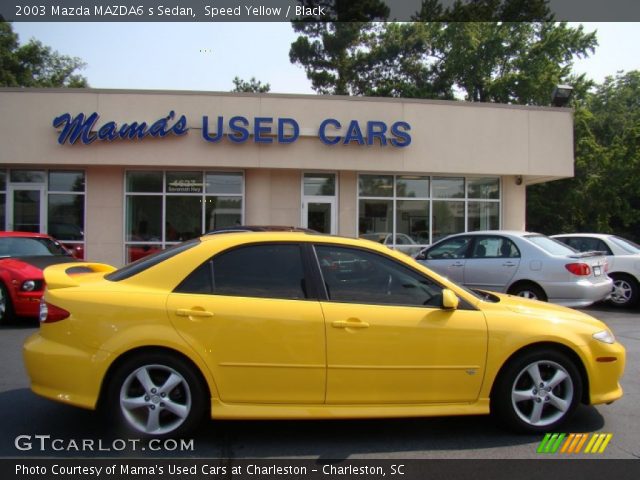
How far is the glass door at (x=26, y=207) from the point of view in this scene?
14.8 metres

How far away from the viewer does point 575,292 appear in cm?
862

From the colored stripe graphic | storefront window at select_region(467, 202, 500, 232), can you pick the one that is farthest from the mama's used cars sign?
the colored stripe graphic

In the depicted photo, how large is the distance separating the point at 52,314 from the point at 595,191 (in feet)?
98.4

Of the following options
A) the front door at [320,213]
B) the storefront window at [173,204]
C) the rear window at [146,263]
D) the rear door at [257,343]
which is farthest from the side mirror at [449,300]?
the storefront window at [173,204]

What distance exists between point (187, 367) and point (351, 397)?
3.84 ft

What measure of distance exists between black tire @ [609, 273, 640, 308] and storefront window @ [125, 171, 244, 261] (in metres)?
9.37

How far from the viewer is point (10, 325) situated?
27.5 ft

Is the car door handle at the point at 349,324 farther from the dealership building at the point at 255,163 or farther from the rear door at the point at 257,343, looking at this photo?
the dealership building at the point at 255,163

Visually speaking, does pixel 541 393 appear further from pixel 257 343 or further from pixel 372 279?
pixel 257 343

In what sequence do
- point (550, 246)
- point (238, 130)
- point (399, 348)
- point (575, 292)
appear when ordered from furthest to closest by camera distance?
→ 1. point (238, 130)
2. point (550, 246)
3. point (575, 292)
4. point (399, 348)

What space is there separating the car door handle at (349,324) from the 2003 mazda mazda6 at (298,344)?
0.05ft

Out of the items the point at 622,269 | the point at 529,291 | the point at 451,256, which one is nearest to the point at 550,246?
the point at 529,291

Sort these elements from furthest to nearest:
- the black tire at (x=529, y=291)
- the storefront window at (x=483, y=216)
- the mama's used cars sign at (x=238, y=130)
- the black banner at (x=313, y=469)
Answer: the storefront window at (x=483, y=216) → the mama's used cars sign at (x=238, y=130) → the black tire at (x=529, y=291) → the black banner at (x=313, y=469)

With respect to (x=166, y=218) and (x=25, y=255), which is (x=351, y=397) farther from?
(x=166, y=218)
